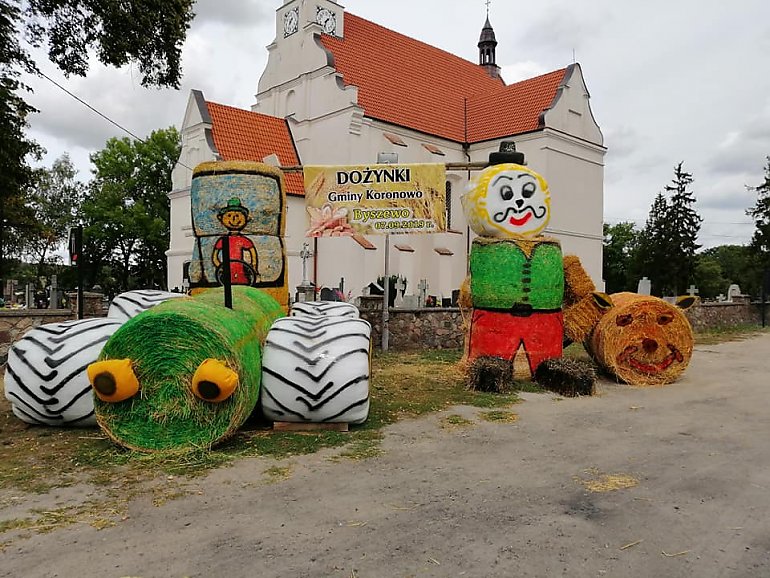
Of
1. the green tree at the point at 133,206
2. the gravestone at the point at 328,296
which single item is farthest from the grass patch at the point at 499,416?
the green tree at the point at 133,206

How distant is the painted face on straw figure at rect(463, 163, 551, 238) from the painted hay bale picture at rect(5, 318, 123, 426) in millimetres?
5018

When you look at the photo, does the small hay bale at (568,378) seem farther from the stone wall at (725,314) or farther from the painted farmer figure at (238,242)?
the stone wall at (725,314)

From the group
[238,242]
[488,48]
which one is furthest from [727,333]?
[488,48]

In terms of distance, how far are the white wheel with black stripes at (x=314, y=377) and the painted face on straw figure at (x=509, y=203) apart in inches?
140

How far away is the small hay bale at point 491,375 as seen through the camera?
7.86 metres

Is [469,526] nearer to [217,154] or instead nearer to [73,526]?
[73,526]

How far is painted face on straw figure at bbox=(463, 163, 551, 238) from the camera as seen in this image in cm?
848

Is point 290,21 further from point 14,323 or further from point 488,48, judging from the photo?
point 14,323

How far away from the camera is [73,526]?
3486 mm

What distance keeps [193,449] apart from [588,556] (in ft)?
9.85

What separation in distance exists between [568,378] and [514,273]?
1.51 metres

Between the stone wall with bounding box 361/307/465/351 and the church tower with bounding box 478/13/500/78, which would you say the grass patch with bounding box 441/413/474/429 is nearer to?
the stone wall with bounding box 361/307/465/351

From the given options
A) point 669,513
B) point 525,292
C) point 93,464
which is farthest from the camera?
point 525,292

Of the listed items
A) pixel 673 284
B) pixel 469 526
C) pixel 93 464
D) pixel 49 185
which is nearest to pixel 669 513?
pixel 469 526
